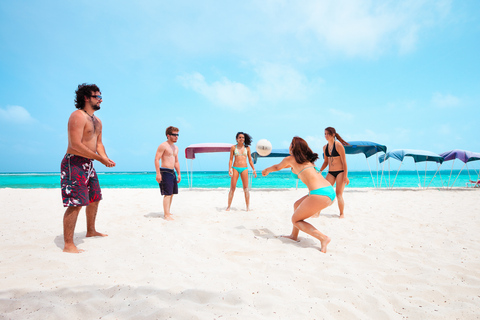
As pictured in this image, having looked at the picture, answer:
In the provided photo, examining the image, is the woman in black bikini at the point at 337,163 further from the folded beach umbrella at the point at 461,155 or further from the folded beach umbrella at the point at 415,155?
the folded beach umbrella at the point at 461,155

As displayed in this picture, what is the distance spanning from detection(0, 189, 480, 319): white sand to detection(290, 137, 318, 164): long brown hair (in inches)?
46.9

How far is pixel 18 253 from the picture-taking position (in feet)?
9.66

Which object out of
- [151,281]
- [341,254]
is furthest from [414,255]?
[151,281]

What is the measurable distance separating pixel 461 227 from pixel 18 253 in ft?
22.7

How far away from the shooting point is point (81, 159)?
307cm

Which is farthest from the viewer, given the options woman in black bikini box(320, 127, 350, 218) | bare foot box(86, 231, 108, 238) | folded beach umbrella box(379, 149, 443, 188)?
folded beach umbrella box(379, 149, 443, 188)

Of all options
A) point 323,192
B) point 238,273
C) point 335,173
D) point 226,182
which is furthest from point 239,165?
point 226,182

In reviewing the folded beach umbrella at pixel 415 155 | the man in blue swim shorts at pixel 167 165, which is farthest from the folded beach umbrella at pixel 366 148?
the man in blue swim shorts at pixel 167 165

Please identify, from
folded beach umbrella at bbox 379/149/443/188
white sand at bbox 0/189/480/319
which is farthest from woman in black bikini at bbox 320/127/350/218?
folded beach umbrella at bbox 379/149/443/188

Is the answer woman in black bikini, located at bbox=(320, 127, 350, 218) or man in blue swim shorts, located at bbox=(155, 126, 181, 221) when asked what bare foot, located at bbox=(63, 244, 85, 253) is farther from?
woman in black bikini, located at bbox=(320, 127, 350, 218)

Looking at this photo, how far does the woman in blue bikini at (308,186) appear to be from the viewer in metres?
3.16

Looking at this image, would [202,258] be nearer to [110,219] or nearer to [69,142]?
[69,142]

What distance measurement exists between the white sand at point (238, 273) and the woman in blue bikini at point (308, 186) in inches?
11.6

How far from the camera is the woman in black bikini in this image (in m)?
5.11
